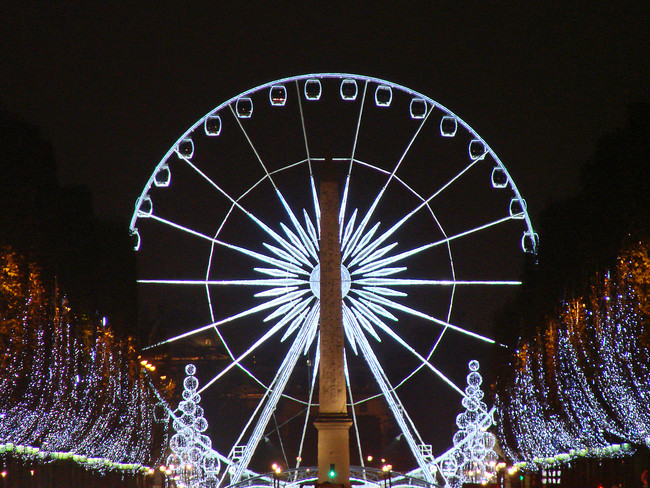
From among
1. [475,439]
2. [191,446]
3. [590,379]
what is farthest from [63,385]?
[475,439]

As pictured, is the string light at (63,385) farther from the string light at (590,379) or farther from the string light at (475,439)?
the string light at (590,379)

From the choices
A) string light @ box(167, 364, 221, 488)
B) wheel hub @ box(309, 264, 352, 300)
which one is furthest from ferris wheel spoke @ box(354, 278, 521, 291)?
string light @ box(167, 364, 221, 488)

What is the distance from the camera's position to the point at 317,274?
96.1 feet

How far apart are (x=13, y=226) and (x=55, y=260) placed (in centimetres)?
422

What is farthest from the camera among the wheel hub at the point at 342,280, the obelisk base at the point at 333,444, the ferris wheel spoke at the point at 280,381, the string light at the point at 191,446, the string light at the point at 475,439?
the string light at the point at 475,439

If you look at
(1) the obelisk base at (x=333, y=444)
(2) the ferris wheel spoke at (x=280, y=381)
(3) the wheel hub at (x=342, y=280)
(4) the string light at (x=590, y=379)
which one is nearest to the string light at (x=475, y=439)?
(4) the string light at (x=590, y=379)

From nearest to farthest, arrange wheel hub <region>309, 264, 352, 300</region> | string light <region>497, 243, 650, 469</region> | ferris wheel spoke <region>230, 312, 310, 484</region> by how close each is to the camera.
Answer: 1. string light <region>497, 243, 650, 469</region>
2. ferris wheel spoke <region>230, 312, 310, 484</region>
3. wheel hub <region>309, 264, 352, 300</region>

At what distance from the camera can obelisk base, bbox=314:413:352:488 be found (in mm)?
26953

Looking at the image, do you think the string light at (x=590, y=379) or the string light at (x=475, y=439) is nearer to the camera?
the string light at (x=590, y=379)

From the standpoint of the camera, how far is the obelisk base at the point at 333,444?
26953 millimetres

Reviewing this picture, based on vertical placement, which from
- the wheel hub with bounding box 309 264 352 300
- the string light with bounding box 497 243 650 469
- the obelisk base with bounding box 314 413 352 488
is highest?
the wheel hub with bounding box 309 264 352 300

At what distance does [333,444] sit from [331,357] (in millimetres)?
2174

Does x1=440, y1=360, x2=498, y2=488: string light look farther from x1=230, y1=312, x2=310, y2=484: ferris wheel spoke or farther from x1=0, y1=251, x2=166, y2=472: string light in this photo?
x1=0, y1=251, x2=166, y2=472: string light

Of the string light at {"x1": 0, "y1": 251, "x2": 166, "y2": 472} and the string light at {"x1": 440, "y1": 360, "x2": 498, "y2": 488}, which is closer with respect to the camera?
the string light at {"x1": 0, "y1": 251, "x2": 166, "y2": 472}
